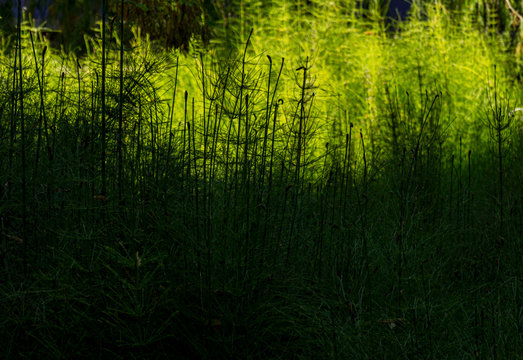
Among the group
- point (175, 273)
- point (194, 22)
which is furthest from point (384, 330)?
point (194, 22)

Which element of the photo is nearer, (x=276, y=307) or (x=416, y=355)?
(x=416, y=355)

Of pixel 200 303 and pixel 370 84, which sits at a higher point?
pixel 370 84

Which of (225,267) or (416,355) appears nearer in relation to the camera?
(416,355)

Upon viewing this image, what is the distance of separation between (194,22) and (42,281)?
15.5 ft

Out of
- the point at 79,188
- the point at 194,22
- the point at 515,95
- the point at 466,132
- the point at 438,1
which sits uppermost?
the point at 438,1

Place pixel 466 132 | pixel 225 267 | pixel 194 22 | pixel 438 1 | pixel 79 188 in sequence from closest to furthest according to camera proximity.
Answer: pixel 225 267 → pixel 79 188 → pixel 466 132 → pixel 194 22 → pixel 438 1

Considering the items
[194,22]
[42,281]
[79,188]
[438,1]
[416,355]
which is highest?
[438,1]

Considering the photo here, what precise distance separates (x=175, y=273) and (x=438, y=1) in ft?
18.8

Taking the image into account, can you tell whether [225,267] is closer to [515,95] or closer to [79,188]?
[79,188]

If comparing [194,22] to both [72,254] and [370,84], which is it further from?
[72,254]

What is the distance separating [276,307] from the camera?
2.06 m

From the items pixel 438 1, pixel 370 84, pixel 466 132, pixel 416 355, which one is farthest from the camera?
pixel 438 1

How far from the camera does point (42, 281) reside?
2061mm

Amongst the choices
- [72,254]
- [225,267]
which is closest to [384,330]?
[225,267]
